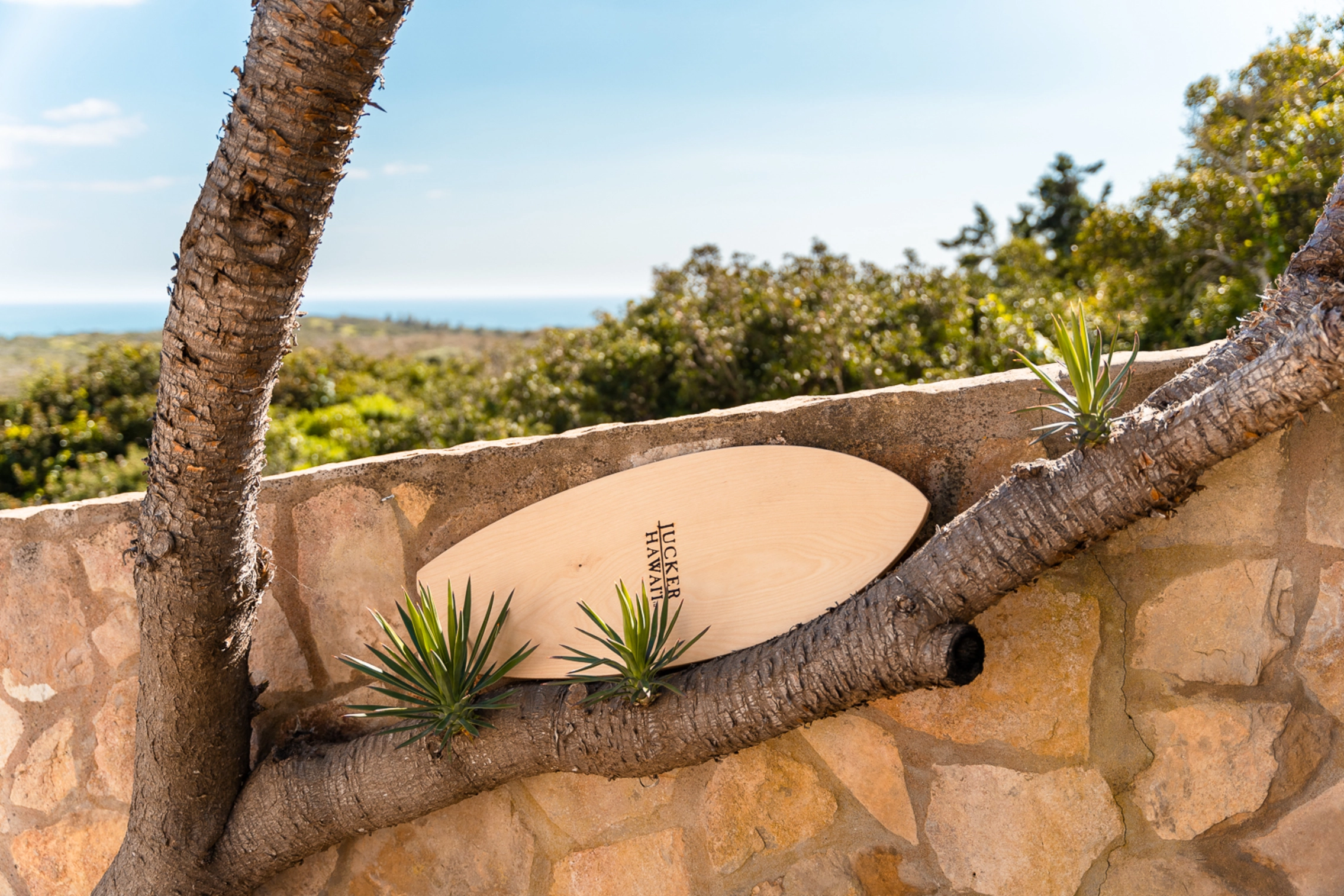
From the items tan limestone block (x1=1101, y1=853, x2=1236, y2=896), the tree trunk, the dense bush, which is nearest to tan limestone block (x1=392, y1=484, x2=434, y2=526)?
the tree trunk

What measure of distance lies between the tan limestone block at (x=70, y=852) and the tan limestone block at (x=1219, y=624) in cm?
236

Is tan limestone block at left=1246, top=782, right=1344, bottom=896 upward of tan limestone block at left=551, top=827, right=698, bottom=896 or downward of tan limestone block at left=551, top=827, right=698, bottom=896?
upward

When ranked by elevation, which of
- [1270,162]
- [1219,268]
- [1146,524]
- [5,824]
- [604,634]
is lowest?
[5,824]

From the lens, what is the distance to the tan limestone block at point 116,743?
82.2 inches

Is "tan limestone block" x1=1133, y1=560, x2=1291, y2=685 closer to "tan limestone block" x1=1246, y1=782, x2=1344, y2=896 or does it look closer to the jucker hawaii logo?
"tan limestone block" x1=1246, y1=782, x2=1344, y2=896

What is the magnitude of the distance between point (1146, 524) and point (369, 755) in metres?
1.65

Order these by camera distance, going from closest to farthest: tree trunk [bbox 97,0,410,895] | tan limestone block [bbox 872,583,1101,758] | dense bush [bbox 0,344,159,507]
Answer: tree trunk [bbox 97,0,410,895] < tan limestone block [bbox 872,583,1101,758] < dense bush [bbox 0,344,159,507]

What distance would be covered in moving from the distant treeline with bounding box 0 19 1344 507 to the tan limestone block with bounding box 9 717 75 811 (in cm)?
283

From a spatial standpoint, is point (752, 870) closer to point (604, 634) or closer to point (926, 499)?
point (604, 634)

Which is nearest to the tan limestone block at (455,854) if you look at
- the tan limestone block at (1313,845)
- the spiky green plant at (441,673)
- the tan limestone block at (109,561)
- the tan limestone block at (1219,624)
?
the spiky green plant at (441,673)

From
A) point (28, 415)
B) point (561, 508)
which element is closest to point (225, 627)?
point (561, 508)

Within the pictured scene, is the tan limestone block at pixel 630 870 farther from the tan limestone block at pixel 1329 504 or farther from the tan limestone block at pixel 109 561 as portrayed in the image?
the tan limestone block at pixel 1329 504

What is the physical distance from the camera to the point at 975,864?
1763mm

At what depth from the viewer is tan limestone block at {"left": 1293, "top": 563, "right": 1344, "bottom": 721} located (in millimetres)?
1618
